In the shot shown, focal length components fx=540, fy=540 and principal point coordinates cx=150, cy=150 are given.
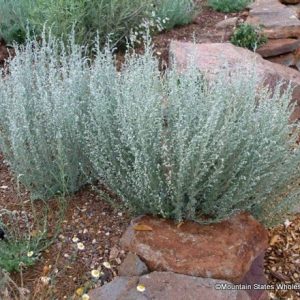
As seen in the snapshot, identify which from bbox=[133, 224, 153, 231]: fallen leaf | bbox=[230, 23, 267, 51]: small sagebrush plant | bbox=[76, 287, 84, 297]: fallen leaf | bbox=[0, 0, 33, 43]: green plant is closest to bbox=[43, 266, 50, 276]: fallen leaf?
bbox=[76, 287, 84, 297]: fallen leaf

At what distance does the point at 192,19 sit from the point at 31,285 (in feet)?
12.8

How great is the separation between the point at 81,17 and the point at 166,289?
261 cm

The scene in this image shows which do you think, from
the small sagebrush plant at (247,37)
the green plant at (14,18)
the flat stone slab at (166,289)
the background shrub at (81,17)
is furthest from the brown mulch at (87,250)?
the small sagebrush plant at (247,37)

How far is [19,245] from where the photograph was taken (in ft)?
8.28

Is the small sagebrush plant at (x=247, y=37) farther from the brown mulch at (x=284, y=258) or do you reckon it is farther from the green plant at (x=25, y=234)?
the green plant at (x=25, y=234)

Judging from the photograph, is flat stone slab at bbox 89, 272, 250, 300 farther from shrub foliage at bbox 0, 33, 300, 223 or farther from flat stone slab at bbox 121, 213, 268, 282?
shrub foliage at bbox 0, 33, 300, 223

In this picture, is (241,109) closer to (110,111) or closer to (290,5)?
(110,111)

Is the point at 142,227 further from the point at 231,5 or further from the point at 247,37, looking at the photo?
the point at 231,5

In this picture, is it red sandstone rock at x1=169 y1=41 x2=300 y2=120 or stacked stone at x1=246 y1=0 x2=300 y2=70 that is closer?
red sandstone rock at x1=169 y1=41 x2=300 y2=120

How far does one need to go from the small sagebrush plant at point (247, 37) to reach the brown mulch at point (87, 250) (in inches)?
90.3

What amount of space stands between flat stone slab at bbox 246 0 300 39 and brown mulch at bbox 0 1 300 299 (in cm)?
257

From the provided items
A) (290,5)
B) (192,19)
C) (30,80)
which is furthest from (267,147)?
(290,5)

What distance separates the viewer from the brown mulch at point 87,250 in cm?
244

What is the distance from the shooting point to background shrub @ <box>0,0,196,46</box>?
13.4 ft
